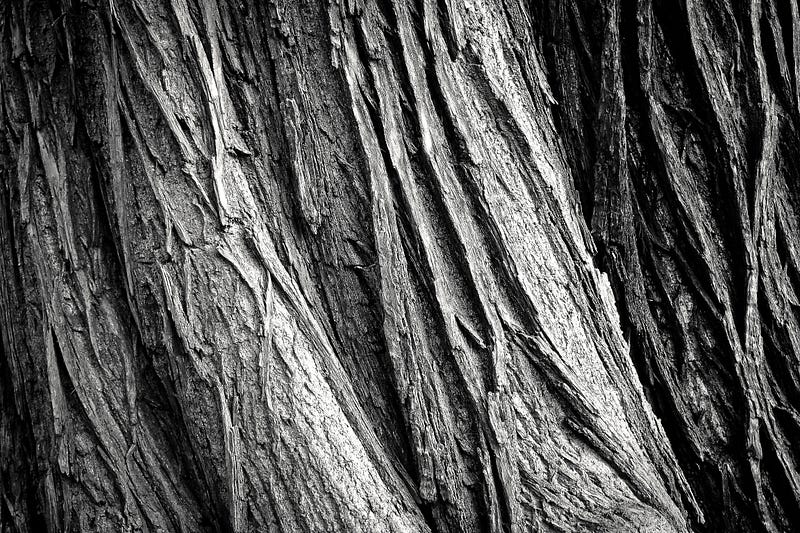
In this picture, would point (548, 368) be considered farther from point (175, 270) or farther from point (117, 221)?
point (117, 221)

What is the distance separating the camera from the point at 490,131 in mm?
2240

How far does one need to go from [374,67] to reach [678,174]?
1.33 meters

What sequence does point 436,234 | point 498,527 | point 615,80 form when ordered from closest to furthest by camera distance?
1. point 498,527
2. point 436,234
3. point 615,80

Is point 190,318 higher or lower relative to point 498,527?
higher

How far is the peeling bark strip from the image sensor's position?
2012mm

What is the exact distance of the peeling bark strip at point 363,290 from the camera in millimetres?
2012

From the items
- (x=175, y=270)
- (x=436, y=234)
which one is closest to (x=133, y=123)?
(x=175, y=270)

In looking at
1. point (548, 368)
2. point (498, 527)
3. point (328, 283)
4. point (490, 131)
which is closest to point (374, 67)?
point (490, 131)

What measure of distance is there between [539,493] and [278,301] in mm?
1097

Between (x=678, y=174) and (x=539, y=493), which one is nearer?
(x=539, y=493)

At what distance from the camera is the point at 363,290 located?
2166 mm

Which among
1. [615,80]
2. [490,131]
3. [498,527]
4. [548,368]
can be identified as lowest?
[498,527]

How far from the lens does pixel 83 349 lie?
7.09 feet

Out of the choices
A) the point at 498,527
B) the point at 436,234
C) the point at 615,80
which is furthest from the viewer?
the point at 615,80
